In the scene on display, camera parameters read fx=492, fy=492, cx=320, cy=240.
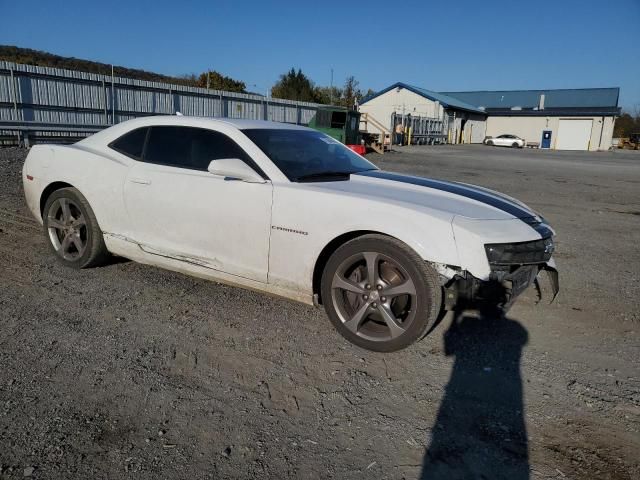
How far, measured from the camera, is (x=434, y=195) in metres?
3.53

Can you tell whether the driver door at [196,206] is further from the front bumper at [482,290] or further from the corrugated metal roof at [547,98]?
the corrugated metal roof at [547,98]

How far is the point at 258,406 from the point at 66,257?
3.04 meters

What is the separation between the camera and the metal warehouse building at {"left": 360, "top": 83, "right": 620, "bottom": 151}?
53094 mm

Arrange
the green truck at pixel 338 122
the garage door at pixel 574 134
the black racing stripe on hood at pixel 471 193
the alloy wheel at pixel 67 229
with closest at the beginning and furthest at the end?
the black racing stripe on hood at pixel 471 193, the alloy wheel at pixel 67 229, the green truck at pixel 338 122, the garage door at pixel 574 134

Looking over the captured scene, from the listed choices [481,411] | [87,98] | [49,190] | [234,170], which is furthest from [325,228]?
[87,98]

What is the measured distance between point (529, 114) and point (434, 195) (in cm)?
6059

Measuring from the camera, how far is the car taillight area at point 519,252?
301cm

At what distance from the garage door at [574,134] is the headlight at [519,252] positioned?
196 feet

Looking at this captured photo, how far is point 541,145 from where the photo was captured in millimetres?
56750

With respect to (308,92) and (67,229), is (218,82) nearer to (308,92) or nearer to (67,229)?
(308,92)

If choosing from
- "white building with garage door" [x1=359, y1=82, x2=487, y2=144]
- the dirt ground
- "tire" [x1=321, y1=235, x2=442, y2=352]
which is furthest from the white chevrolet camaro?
"white building with garage door" [x1=359, y1=82, x2=487, y2=144]

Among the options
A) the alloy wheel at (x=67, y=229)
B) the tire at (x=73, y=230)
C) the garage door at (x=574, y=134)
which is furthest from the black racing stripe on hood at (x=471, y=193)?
the garage door at (x=574, y=134)

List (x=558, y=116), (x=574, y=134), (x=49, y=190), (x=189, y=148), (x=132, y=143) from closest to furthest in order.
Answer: (x=189, y=148), (x=132, y=143), (x=49, y=190), (x=574, y=134), (x=558, y=116)

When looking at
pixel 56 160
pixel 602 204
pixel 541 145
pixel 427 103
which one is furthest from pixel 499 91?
Answer: pixel 56 160
